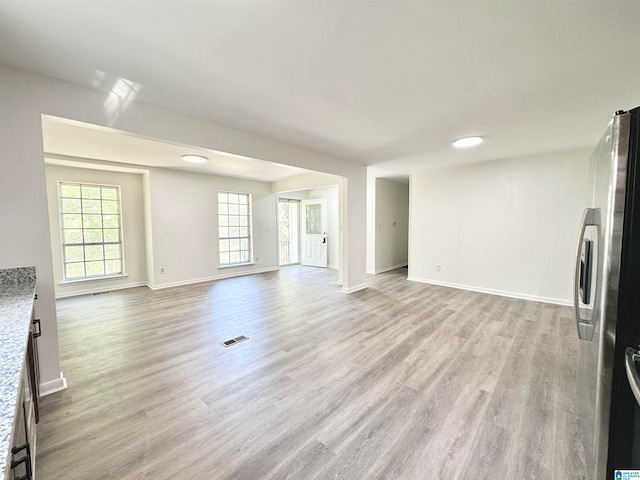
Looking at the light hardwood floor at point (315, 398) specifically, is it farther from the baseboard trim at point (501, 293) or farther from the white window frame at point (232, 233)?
the white window frame at point (232, 233)

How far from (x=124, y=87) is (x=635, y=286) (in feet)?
11.0

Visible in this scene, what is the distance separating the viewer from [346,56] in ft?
5.71

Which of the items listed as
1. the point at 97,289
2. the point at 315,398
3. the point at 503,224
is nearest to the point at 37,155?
the point at 315,398

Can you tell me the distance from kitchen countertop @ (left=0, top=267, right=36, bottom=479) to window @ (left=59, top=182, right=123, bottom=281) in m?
3.83

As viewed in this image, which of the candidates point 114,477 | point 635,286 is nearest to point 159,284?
point 114,477

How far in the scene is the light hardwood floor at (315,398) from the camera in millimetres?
1480

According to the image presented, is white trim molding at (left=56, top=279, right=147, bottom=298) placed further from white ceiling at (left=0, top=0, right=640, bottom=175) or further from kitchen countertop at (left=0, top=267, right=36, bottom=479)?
white ceiling at (left=0, top=0, right=640, bottom=175)

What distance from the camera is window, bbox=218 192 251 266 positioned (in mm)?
6582

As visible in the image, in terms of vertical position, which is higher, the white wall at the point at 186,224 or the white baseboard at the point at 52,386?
the white wall at the point at 186,224

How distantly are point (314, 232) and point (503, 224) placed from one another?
16.3 feet

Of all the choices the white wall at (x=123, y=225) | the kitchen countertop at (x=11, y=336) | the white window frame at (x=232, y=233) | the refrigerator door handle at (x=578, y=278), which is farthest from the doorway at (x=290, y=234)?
the refrigerator door handle at (x=578, y=278)

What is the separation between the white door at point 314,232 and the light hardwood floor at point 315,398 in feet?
13.6

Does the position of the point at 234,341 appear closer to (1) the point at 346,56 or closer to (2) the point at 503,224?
(1) the point at 346,56

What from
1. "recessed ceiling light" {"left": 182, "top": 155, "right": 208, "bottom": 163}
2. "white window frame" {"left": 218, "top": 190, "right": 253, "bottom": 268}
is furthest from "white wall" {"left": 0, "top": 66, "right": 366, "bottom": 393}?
"white window frame" {"left": 218, "top": 190, "right": 253, "bottom": 268}
